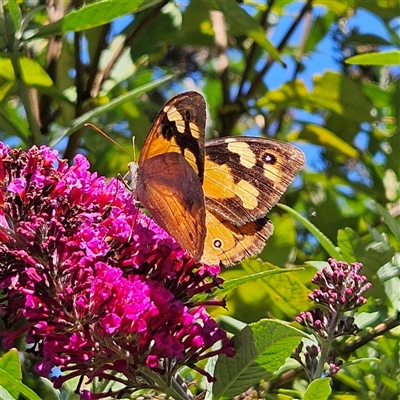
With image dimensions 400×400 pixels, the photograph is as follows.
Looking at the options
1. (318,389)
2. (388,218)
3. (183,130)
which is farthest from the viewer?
(388,218)

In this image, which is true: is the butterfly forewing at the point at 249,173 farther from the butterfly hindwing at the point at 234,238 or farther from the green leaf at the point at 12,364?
the green leaf at the point at 12,364

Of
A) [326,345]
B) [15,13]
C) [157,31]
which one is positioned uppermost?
[157,31]

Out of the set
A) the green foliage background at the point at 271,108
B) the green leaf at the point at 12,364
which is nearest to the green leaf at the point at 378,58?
the green foliage background at the point at 271,108

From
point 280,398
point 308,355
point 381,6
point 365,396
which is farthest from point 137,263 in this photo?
point 381,6

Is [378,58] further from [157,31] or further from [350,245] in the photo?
[157,31]

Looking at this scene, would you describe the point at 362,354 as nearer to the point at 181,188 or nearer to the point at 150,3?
the point at 181,188

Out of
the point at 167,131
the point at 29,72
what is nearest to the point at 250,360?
the point at 167,131
